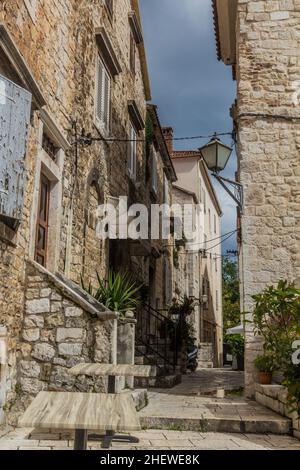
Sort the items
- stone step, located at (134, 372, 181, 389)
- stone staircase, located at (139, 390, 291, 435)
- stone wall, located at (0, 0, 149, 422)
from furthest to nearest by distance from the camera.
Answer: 1. stone step, located at (134, 372, 181, 389)
2. stone wall, located at (0, 0, 149, 422)
3. stone staircase, located at (139, 390, 291, 435)

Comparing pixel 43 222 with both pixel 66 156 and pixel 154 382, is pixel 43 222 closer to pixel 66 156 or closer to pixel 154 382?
pixel 66 156

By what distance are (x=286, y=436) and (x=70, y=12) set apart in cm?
738

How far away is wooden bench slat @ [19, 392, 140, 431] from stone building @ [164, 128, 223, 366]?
560 inches

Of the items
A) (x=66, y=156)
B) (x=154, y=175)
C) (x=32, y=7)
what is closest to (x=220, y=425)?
(x=66, y=156)

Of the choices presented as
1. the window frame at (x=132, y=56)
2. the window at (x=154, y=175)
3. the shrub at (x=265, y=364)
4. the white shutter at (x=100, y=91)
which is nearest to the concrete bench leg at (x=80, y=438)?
the shrub at (x=265, y=364)

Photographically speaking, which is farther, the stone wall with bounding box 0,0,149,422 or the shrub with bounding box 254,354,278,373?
the shrub with bounding box 254,354,278,373

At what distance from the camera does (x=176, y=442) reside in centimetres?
475

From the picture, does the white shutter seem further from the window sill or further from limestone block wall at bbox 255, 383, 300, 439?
limestone block wall at bbox 255, 383, 300, 439

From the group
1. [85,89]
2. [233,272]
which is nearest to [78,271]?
[85,89]

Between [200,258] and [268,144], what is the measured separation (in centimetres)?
1598

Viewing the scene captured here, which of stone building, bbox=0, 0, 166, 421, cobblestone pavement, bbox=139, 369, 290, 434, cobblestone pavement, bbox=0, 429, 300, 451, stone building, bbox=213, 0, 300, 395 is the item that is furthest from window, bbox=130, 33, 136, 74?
cobblestone pavement, bbox=0, 429, 300, 451

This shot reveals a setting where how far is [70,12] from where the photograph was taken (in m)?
8.41

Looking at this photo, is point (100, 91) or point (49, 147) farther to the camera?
point (100, 91)

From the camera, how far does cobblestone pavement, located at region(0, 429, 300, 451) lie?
A: 4516 millimetres
